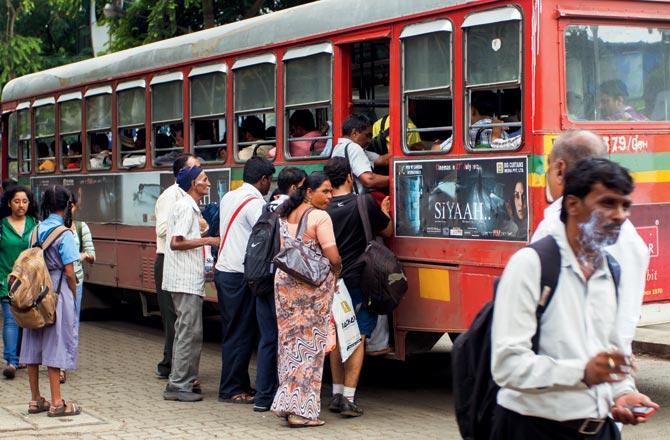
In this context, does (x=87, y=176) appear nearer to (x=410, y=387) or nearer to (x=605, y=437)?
(x=410, y=387)

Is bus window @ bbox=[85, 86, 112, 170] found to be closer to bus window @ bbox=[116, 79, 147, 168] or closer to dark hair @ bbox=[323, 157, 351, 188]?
bus window @ bbox=[116, 79, 147, 168]

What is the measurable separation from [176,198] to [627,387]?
243 inches

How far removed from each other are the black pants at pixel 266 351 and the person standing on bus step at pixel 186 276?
577 millimetres

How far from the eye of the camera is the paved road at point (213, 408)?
7922 millimetres

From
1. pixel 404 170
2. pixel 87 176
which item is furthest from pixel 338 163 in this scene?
pixel 87 176

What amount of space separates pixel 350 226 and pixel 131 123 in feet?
16.5

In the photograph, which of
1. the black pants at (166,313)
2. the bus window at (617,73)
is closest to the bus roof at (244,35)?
the bus window at (617,73)

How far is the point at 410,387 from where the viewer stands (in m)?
9.91

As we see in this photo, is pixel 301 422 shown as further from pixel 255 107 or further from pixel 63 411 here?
pixel 255 107

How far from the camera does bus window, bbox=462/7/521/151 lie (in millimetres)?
7855

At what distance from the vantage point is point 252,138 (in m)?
10.8

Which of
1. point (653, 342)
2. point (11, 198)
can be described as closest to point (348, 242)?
point (11, 198)

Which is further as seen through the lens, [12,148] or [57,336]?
[12,148]

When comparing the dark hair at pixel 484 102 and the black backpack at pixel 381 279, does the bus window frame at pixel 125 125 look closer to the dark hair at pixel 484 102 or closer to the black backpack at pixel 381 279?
the black backpack at pixel 381 279
